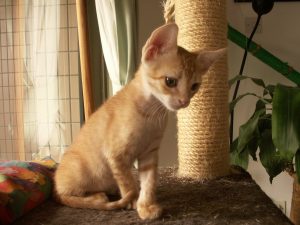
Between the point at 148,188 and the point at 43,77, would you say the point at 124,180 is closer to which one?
the point at 148,188

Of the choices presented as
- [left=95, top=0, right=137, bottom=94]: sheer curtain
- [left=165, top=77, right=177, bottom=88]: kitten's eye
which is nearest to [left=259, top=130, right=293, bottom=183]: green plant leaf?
[left=165, top=77, right=177, bottom=88]: kitten's eye

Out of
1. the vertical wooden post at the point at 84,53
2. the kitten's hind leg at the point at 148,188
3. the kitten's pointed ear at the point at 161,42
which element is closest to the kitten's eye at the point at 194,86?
the kitten's pointed ear at the point at 161,42

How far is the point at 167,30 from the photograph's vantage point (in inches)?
30.6

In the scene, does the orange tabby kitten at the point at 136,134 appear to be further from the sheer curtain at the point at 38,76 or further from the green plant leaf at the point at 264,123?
the sheer curtain at the point at 38,76

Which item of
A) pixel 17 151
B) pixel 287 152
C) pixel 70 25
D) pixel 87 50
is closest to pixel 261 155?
pixel 287 152

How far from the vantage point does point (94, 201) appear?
0.84m

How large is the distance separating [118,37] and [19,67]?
55 centimetres

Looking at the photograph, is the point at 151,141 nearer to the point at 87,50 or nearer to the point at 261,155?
the point at 261,155

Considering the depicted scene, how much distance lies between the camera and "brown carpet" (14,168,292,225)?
0.74 m

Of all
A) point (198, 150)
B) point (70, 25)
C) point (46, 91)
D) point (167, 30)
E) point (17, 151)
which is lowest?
point (17, 151)

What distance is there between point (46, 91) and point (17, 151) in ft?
1.25

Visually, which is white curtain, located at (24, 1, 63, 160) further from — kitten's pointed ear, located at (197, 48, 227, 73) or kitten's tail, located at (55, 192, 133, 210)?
kitten's pointed ear, located at (197, 48, 227, 73)

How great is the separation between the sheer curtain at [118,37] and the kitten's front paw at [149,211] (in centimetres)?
86

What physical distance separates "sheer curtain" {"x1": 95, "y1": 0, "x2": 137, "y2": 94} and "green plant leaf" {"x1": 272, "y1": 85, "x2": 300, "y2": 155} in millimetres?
751
